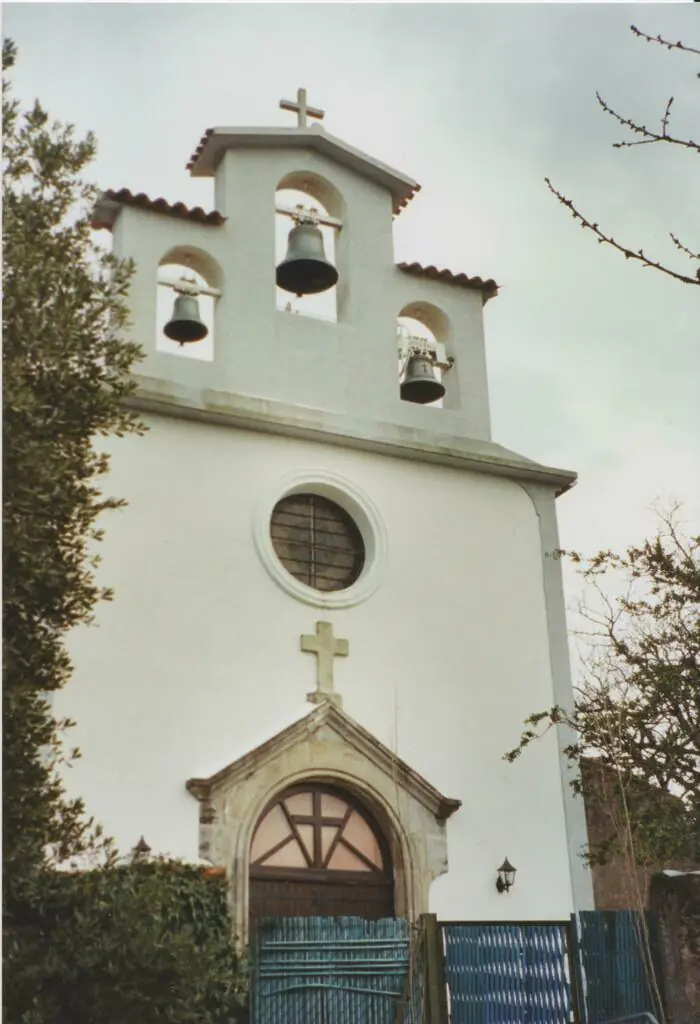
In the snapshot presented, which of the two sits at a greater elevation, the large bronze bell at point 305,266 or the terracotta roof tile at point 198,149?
the terracotta roof tile at point 198,149

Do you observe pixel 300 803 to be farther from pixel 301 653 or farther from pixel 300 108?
pixel 300 108

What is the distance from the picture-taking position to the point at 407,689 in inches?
396

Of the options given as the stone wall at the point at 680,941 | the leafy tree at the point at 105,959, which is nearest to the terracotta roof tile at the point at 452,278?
the stone wall at the point at 680,941

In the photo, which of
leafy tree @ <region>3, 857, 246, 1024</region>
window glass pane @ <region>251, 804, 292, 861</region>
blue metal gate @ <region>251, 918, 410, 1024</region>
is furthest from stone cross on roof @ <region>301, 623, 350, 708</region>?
leafy tree @ <region>3, 857, 246, 1024</region>

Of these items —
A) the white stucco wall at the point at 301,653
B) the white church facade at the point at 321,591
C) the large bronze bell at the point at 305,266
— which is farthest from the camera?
the large bronze bell at the point at 305,266

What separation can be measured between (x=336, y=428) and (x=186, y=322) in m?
1.60

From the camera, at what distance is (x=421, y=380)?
36.8ft

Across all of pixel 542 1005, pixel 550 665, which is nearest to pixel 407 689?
pixel 550 665

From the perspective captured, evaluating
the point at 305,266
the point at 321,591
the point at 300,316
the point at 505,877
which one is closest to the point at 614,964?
the point at 505,877

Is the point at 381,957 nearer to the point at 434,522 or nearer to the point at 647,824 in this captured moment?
the point at 647,824

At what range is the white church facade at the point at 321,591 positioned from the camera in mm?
9055

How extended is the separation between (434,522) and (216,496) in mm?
2119

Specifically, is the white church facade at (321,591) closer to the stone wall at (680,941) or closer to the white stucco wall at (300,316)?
the white stucco wall at (300,316)

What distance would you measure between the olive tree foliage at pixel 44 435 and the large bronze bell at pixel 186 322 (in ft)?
12.0
